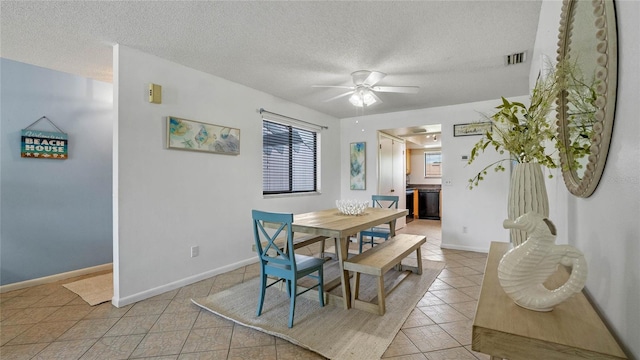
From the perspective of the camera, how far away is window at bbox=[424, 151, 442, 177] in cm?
884

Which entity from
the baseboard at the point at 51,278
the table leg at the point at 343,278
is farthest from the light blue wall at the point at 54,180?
the table leg at the point at 343,278

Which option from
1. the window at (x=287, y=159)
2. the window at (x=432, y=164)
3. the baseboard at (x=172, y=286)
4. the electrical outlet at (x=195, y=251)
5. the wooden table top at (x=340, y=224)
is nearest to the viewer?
the wooden table top at (x=340, y=224)

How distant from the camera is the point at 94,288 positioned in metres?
3.05

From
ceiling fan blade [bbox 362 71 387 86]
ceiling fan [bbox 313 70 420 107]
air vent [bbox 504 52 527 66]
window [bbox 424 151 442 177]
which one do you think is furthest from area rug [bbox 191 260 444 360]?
window [bbox 424 151 442 177]

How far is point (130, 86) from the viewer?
271 centimetres

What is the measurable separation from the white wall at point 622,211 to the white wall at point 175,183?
3237mm

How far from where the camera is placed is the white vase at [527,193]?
1.24 metres

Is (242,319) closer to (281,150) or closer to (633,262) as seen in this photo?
(633,262)

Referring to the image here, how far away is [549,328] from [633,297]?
0.65 ft

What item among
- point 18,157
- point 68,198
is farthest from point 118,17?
point 68,198

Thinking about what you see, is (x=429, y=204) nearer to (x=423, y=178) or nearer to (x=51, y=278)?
(x=423, y=178)

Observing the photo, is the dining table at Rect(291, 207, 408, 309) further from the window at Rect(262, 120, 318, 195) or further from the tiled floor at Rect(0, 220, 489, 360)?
the window at Rect(262, 120, 318, 195)

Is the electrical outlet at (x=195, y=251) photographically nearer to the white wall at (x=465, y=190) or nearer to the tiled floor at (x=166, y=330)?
the tiled floor at (x=166, y=330)

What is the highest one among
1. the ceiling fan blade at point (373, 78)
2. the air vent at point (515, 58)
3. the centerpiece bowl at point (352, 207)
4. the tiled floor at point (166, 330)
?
the air vent at point (515, 58)
